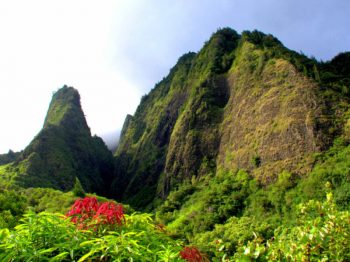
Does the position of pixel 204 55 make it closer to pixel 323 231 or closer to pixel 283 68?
pixel 283 68

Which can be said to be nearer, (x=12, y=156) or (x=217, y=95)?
(x=217, y=95)

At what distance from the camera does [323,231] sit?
4.86m

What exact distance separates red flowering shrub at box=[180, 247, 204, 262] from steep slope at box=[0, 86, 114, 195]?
9079cm

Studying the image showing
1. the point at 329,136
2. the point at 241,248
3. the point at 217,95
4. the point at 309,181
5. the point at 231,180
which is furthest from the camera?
the point at 217,95

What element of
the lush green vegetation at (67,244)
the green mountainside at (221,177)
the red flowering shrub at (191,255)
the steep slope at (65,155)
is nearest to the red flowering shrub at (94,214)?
the green mountainside at (221,177)

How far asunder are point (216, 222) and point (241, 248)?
54002 millimetres

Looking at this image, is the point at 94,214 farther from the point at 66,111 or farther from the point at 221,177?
the point at 66,111

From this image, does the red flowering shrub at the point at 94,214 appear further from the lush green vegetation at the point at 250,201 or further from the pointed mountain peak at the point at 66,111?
the pointed mountain peak at the point at 66,111

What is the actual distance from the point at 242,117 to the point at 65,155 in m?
66.2

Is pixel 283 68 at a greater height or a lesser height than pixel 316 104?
greater

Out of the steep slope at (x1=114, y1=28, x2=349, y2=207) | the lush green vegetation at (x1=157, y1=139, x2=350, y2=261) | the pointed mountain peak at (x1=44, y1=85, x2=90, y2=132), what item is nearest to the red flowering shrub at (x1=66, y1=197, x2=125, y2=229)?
the lush green vegetation at (x1=157, y1=139, x2=350, y2=261)

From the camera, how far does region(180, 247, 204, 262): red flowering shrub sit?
18.1 feet

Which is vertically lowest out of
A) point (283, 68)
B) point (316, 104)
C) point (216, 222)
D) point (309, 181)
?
point (216, 222)

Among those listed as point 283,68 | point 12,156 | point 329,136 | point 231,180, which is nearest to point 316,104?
point 329,136
